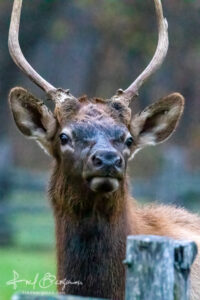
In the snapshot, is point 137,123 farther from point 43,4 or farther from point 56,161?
point 43,4

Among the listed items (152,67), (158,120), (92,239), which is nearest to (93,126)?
(92,239)

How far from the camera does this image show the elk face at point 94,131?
7312 millimetres

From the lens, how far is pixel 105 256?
7.65 meters

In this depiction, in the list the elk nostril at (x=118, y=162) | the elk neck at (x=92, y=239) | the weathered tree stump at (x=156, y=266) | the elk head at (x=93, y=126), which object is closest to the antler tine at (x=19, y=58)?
the elk head at (x=93, y=126)

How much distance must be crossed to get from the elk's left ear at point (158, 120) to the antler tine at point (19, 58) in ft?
2.40

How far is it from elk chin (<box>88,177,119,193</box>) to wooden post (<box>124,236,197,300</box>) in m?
1.56

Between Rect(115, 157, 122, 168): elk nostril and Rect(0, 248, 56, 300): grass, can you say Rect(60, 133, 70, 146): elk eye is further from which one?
Rect(0, 248, 56, 300): grass

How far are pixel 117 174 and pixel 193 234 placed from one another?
196 centimetres

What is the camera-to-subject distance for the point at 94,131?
7691 mm

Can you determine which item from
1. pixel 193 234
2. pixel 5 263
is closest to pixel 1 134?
pixel 5 263

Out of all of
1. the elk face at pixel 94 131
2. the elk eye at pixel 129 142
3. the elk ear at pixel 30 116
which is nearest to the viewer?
the elk face at pixel 94 131

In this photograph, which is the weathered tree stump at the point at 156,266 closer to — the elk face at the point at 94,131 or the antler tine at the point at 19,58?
the elk face at the point at 94,131

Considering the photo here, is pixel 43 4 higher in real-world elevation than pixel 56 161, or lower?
higher

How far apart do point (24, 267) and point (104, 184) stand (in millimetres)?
7787
